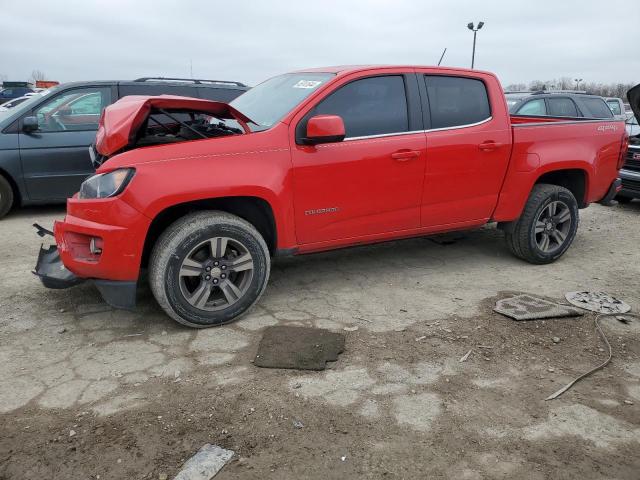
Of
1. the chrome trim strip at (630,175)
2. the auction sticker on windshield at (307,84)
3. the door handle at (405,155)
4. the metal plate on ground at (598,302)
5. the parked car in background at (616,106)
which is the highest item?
the parked car in background at (616,106)

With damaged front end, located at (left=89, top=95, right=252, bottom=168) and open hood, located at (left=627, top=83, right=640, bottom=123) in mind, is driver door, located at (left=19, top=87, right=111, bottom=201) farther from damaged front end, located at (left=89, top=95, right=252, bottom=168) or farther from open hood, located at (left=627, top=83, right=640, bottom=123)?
open hood, located at (left=627, top=83, right=640, bottom=123)

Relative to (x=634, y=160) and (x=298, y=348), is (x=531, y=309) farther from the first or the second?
(x=634, y=160)

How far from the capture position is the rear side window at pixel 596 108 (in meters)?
10.1

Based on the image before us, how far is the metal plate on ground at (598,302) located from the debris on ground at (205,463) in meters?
3.08

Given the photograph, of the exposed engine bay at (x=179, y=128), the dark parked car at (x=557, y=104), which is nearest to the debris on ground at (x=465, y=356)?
the exposed engine bay at (x=179, y=128)

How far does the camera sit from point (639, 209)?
27.3 ft

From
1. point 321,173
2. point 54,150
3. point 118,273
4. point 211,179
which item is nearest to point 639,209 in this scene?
point 321,173

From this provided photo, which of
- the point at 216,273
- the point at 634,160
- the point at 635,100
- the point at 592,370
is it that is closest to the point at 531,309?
the point at 592,370

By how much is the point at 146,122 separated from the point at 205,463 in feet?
8.18

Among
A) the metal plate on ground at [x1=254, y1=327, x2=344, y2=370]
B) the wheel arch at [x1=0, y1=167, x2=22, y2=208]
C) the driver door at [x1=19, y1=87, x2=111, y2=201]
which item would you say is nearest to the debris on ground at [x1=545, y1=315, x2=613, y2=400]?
the metal plate on ground at [x1=254, y1=327, x2=344, y2=370]

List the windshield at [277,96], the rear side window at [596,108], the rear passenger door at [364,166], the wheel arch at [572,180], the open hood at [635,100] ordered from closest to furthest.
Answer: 1. the open hood at [635,100]
2. the rear passenger door at [364,166]
3. the windshield at [277,96]
4. the wheel arch at [572,180]
5. the rear side window at [596,108]

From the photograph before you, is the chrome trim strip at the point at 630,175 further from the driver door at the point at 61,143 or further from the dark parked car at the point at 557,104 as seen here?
the driver door at the point at 61,143

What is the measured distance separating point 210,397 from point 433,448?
120cm

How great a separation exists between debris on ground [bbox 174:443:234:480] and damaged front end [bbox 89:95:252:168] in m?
2.14
